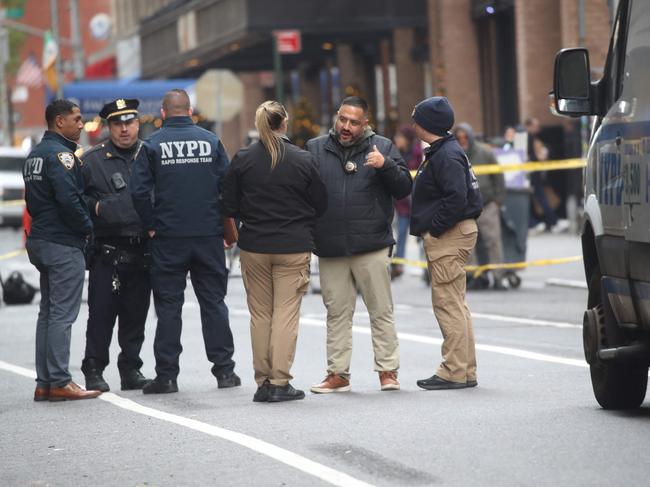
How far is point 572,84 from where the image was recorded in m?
9.55

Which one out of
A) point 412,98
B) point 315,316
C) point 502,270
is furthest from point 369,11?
point 315,316

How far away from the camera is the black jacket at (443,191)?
36.2 ft

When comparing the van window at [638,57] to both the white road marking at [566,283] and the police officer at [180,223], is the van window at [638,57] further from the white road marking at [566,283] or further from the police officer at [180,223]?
A: the white road marking at [566,283]

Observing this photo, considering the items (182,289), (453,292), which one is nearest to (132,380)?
(182,289)

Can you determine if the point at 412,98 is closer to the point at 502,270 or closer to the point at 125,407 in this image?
the point at 502,270

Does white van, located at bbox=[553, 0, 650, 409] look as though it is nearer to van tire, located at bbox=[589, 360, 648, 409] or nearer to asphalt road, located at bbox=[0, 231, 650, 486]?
van tire, located at bbox=[589, 360, 648, 409]

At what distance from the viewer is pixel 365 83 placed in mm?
44688

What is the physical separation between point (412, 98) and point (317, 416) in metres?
30.8

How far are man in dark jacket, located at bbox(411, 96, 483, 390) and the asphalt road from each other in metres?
0.27

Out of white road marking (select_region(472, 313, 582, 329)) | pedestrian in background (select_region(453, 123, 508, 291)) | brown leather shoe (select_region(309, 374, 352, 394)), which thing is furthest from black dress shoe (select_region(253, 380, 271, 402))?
pedestrian in background (select_region(453, 123, 508, 291))

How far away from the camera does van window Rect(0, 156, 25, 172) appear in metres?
44.6

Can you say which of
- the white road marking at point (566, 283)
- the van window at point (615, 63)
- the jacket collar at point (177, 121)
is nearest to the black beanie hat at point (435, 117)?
the jacket collar at point (177, 121)

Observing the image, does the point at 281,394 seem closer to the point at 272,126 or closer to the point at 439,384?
the point at 439,384

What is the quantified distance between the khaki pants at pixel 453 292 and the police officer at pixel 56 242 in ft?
7.45
